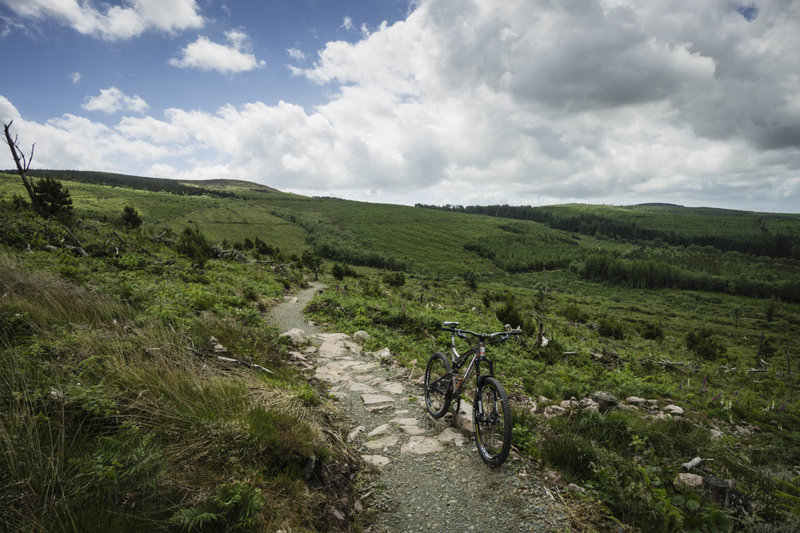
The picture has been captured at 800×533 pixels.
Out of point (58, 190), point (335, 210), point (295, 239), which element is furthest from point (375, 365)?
point (335, 210)

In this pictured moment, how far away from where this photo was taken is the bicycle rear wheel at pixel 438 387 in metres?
5.34

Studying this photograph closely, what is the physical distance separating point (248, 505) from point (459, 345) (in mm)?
9311

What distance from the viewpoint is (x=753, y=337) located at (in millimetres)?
43625

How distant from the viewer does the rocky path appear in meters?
3.49

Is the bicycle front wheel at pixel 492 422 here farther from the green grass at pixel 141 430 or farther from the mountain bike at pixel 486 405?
the green grass at pixel 141 430

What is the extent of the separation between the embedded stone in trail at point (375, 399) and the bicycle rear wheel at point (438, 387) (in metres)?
0.84

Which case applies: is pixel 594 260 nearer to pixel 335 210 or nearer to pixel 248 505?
pixel 335 210

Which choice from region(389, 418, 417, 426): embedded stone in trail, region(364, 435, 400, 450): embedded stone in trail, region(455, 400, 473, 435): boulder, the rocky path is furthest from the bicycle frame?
region(364, 435, 400, 450): embedded stone in trail

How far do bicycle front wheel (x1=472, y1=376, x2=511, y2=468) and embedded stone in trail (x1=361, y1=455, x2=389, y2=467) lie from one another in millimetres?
1278

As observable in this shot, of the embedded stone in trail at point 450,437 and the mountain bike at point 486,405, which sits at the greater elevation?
the mountain bike at point 486,405

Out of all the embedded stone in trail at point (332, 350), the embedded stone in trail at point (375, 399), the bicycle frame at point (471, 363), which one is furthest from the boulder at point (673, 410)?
the embedded stone in trail at point (332, 350)

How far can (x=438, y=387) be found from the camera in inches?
227

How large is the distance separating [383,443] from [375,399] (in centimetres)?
144

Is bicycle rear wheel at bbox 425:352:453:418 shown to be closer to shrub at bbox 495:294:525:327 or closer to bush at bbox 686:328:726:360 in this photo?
shrub at bbox 495:294:525:327
